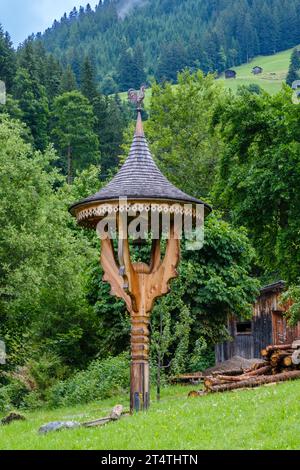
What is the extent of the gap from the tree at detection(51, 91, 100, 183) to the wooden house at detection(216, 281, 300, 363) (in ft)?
111

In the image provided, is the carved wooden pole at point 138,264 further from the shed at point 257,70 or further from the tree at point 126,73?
the shed at point 257,70

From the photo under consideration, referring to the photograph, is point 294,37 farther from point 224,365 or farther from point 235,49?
point 224,365

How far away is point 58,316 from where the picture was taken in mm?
28844

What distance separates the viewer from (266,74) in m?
150

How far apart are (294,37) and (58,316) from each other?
17032cm

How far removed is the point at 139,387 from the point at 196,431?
144 inches

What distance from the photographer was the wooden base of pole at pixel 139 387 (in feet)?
48.9

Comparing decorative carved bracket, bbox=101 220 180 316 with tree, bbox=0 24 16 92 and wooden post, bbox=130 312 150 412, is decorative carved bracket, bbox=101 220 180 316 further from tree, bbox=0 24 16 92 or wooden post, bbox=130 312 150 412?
tree, bbox=0 24 16 92

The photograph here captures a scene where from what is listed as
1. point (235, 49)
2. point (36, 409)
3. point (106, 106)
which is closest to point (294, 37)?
point (235, 49)

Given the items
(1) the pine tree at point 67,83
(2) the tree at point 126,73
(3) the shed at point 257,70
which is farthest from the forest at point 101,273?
(3) the shed at point 257,70

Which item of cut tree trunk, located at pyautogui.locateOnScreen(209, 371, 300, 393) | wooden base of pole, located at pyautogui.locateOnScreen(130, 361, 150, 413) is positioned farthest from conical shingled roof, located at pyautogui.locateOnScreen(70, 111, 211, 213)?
cut tree trunk, located at pyautogui.locateOnScreen(209, 371, 300, 393)

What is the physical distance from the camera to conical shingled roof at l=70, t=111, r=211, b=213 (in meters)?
15.0

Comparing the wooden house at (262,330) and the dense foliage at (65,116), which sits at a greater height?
the dense foliage at (65,116)

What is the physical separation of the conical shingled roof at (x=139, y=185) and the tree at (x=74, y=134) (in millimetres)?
50275
